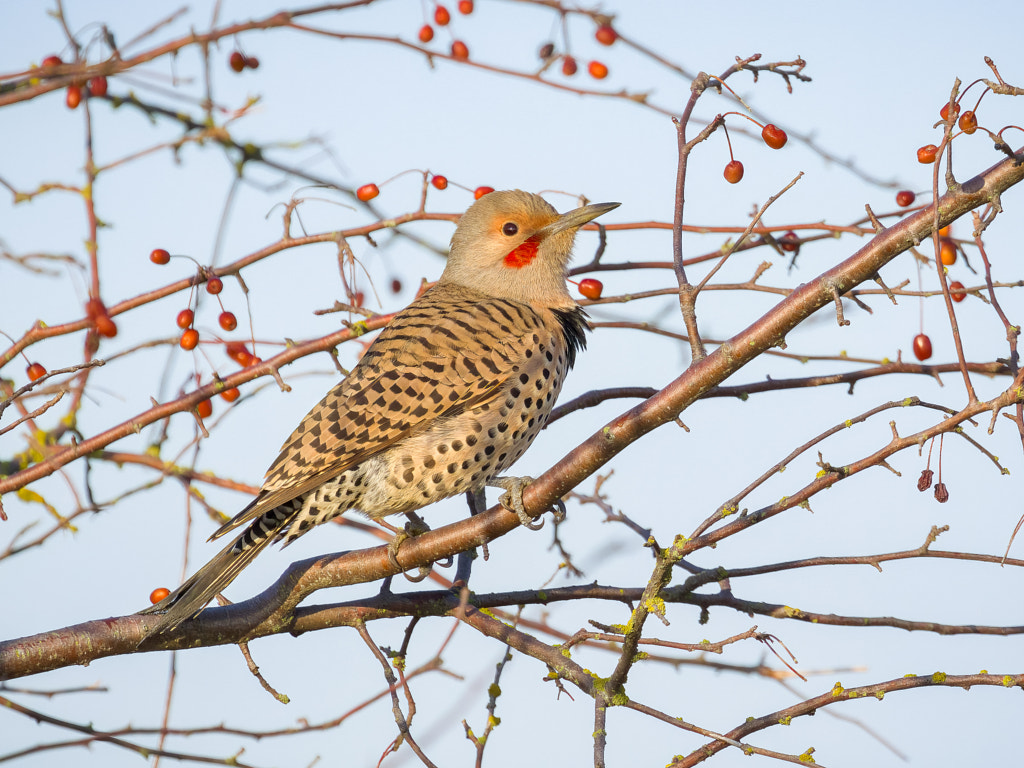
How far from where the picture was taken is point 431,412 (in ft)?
15.7

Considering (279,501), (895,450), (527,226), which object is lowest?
(895,450)

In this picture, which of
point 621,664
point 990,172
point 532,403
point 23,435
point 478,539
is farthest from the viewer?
point 532,403

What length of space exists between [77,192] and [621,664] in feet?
9.65

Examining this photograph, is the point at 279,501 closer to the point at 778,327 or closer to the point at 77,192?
the point at 77,192

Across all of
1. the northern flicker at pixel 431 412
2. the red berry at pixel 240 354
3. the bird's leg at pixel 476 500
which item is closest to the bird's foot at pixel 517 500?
the northern flicker at pixel 431 412

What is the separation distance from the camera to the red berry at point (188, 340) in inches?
179

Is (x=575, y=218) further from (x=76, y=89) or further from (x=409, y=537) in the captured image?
(x=76, y=89)

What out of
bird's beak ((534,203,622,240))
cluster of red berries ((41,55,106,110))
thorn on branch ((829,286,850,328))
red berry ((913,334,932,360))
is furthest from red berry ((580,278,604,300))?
cluster of red berries ((41,55,106,110))

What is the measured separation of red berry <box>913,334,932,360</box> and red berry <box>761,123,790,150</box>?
131 cm

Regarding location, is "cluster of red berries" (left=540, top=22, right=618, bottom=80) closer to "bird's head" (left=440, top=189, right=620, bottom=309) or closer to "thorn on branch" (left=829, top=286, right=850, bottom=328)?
"bird's head" (left=440, top=189, right=620, bottom=309)

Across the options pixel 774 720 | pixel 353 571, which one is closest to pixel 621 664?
pixel 774 720

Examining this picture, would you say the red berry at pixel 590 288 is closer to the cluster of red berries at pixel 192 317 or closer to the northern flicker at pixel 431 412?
the northern flicker at pixel 431 412

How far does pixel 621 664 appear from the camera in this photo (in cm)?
278

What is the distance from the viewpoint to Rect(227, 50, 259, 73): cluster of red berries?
511 cm
